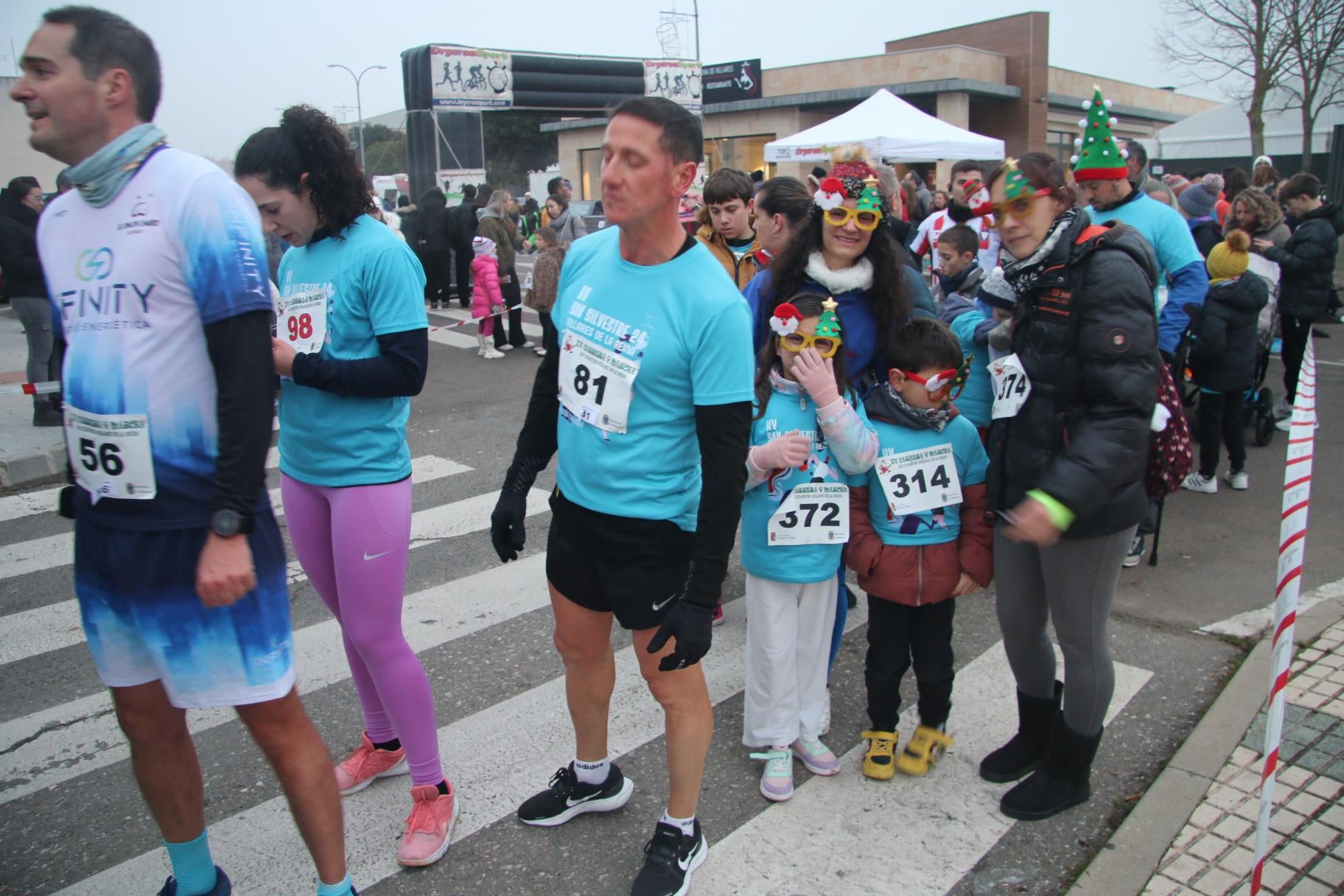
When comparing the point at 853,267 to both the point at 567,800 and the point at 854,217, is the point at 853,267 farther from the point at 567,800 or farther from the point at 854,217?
the point at 567,800

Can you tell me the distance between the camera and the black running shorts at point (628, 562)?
99.3 inches

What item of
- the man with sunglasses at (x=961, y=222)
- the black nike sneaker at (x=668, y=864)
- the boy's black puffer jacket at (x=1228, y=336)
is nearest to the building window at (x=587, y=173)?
the man with sunglasses at (x=961, y=222)

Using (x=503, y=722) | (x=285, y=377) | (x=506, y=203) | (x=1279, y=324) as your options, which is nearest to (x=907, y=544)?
(x=503, y=722)

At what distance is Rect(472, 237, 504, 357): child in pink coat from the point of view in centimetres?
1198

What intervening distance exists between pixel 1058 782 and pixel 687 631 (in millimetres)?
1537

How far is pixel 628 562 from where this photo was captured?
2.54 meters

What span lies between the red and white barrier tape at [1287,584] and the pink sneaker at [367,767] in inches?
98.5

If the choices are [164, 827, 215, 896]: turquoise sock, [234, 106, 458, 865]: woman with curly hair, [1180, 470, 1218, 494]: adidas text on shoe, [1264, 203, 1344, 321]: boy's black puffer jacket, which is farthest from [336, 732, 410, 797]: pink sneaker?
[1264, 203, 1344, 321]: boy's black puffer jacket

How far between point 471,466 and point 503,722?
389 cm

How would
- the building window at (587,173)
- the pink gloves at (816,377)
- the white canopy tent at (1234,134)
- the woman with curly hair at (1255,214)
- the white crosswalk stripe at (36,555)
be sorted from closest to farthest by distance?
the pink gloves at (816,377) → the white crosswalk stripe at (36,555) → the woman with curly hair at (1255,214) → the white canopy tent at (1234,134) → the building window at (587,173)

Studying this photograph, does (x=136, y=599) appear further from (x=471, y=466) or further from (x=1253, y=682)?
(x=471, y=466)

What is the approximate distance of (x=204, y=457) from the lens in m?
2.12

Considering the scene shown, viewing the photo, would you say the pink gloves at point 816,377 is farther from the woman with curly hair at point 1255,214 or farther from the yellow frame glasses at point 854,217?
the woman with curly hair at point 1255,214

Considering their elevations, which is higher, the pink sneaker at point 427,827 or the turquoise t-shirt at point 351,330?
the turquoise t-shirt at point 351,330
